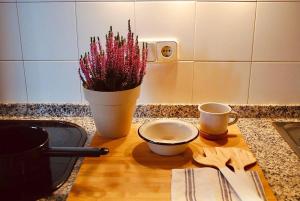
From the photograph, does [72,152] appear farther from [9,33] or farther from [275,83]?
[275,83]

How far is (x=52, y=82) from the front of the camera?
3.66 feet

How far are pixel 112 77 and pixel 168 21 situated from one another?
0.96 ft

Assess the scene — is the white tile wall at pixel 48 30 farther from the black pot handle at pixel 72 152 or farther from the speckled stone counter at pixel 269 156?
the black pot handle at pixel 72 152

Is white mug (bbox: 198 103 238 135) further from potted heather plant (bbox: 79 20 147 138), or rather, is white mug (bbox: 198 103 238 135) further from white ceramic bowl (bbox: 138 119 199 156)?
potted heather plant (bbox: 79 20 147 138)

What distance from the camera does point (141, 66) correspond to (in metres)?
0.90

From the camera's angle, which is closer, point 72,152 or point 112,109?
point 72,152

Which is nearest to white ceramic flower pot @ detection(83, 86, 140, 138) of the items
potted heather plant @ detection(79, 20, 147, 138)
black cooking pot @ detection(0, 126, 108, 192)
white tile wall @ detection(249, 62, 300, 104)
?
potted heather plant @ detection(79, 20, 147, 138)

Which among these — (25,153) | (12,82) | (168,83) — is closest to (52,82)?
(12,82)

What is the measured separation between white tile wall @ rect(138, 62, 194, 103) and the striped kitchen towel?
394 millimetres

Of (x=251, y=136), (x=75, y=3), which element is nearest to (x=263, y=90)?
(x=251, y=136)

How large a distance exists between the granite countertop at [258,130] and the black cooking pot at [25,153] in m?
Result: 0.07

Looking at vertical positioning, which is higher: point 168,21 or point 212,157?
point 168,21

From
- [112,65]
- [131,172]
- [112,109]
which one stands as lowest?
[131,172]

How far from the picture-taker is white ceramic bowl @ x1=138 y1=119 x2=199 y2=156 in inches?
31.7
